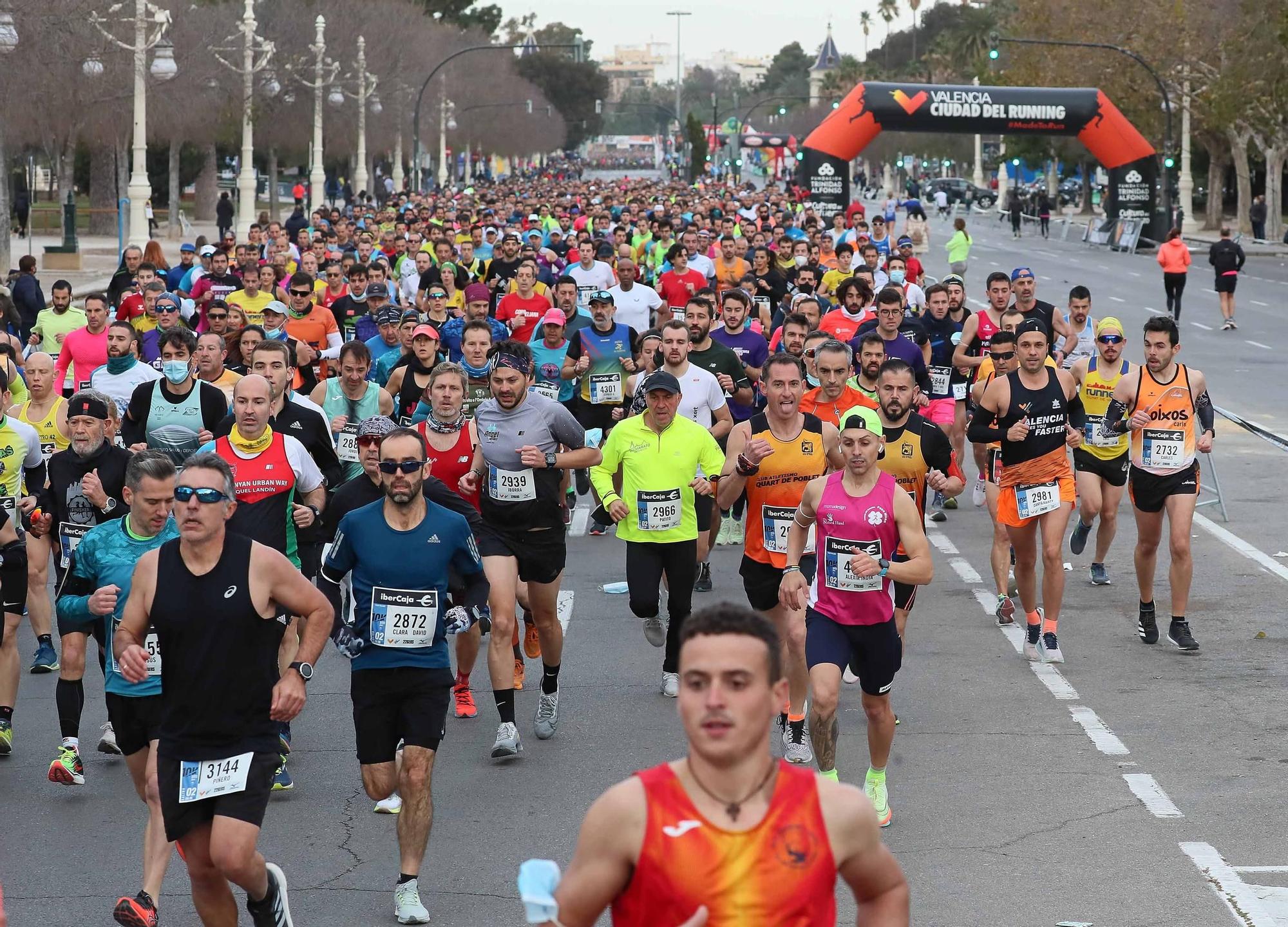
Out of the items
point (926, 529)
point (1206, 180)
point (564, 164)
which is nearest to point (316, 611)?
point (926, 529)

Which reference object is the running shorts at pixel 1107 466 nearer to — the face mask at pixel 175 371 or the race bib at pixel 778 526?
the race bib at pixel 778 526

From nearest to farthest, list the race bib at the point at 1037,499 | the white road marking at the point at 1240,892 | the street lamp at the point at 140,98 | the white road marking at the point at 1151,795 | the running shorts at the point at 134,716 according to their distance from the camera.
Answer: the white road marking at the point at 1240,892
the running shorts at the point at 134,716
the white road marking at the point at 1151,795
the race bib at the point at 1037,499
the street lamp at the point at 140,98

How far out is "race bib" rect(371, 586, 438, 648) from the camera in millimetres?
7016

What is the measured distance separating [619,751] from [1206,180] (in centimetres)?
8485

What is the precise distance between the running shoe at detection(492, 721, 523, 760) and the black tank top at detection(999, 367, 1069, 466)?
3.56m

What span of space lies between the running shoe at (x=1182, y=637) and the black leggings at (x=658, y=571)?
304cm

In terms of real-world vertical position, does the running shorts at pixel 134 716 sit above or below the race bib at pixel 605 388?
below

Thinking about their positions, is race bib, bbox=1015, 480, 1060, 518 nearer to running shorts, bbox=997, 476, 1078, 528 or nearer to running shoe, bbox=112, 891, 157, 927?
running shorts, bbox=997, 476, 1078, 528

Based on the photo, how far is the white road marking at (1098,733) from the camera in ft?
29.1

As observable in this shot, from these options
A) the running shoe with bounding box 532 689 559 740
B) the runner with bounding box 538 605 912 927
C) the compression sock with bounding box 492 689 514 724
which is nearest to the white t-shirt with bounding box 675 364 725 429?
the running shoe with bounding box 532 689 559 740

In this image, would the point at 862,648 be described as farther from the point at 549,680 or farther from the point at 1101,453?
the point at 1101,453

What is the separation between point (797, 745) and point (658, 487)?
5.15ft

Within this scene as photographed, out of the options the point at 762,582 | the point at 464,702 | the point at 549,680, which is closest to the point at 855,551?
the point at 762,582

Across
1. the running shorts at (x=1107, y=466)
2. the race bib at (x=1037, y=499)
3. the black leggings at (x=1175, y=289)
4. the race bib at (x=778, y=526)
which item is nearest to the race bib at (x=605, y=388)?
the running shorts at (x=1107, y=466)
